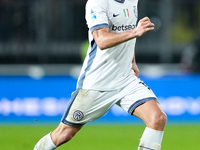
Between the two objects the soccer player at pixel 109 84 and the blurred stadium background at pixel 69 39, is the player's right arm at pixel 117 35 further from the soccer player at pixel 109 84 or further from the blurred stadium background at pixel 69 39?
the blurred stadium background at pixel 69 39

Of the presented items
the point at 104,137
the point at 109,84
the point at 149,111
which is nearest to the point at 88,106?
the point at 109,84

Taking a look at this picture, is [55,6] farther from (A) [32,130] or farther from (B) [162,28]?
(A) [32,130]

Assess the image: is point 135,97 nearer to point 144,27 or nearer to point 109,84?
point 109,84

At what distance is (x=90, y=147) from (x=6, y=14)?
6.74m

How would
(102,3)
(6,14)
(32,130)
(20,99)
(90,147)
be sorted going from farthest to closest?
(6,14) < (20,99) < (32,130) < (90,147) < (102,3)

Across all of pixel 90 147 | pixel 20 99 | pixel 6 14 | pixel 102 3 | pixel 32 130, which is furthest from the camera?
pixel 6 14

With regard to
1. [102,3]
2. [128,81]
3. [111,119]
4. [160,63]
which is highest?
[102,3]

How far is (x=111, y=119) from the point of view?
34.2 feet

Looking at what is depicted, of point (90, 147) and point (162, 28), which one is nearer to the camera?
point (90, 147)

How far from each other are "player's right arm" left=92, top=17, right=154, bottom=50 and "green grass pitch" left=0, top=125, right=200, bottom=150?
283 cm

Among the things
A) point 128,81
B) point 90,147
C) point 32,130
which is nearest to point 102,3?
point 128,81

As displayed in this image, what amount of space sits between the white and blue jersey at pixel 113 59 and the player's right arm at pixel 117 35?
0.26m

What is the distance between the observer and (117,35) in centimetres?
461

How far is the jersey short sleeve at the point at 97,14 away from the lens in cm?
479
